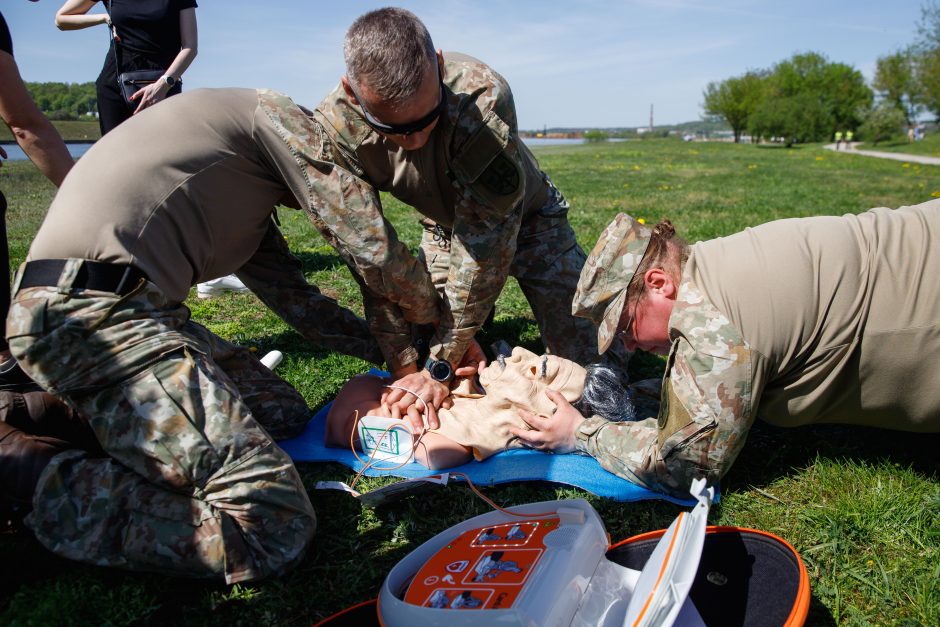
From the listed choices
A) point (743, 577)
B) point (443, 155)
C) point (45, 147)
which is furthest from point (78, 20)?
point (743, 577)

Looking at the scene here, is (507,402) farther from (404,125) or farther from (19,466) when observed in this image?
(19,466)

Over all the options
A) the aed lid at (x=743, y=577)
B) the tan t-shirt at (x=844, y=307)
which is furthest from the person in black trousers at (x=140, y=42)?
the aed lid at (x=743, y=577)

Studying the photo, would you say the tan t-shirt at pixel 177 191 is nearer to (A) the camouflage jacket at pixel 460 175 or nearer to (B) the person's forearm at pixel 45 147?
(A) the camouflage jacket at pixel 460 175

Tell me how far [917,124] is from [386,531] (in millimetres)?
66352

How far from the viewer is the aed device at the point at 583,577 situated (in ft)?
6.00

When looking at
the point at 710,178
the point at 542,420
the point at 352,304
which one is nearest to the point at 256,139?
the point at 542,420

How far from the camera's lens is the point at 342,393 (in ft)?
12.1

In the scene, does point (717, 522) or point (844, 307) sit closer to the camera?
point (844, 307)

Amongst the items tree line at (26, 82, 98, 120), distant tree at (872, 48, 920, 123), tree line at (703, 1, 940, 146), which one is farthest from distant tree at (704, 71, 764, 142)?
tree line at (26, 82, 98, 120)

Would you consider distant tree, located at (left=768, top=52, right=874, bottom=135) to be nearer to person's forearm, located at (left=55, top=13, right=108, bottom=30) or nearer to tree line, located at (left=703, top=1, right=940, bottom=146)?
tree line, located at (left=703, top=1, right=940, bottom=146)

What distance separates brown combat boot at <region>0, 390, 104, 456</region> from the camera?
2.78 meters

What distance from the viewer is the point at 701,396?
8.27ft

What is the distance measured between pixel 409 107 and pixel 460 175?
64cm

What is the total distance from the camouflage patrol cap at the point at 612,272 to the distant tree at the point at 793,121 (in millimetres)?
56039
